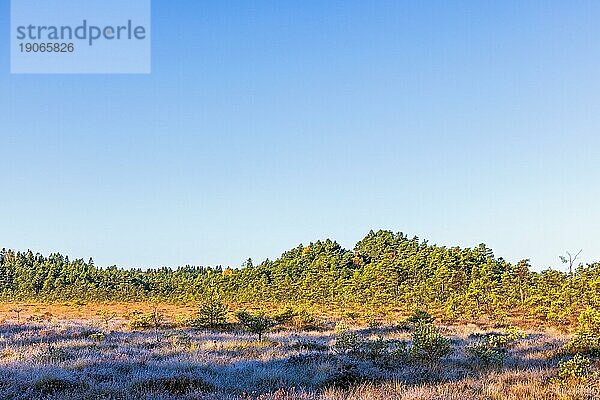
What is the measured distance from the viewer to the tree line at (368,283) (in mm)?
34156

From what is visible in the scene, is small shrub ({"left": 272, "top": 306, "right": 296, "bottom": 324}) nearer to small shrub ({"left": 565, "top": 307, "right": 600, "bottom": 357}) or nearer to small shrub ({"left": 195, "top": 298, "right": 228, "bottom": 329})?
small shrub ({"left": 195, "top": 298, "right": 228, "bottom": 329})

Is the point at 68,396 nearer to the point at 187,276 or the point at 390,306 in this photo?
the point at 390,306

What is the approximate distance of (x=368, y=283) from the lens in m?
49.4

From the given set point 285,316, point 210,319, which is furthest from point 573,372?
point 285,316

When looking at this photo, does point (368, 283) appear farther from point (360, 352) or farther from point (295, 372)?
point (295, 372)

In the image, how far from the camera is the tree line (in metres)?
34.2

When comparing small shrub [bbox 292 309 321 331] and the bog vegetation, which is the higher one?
the bog vegetation

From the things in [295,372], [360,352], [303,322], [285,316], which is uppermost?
[295,372]

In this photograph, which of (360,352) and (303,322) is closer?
(360,352)

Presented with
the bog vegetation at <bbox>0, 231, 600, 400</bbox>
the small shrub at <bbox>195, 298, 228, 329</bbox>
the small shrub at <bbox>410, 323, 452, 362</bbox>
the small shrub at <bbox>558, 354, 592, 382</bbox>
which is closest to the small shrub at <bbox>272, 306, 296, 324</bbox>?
the bog vegetation at <bbox>0, 231, 600, 400</bbox>

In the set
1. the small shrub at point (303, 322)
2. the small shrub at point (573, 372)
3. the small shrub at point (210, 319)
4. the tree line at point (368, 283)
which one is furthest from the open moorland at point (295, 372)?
the tree line at point (368, 283)

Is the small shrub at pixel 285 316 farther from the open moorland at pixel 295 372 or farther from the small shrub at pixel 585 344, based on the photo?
the small shrub at pixel 585 344

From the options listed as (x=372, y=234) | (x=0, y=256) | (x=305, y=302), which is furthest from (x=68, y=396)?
(x=0, y=256)

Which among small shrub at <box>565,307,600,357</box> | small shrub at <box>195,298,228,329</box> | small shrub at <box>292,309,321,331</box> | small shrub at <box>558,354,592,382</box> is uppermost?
small shrub at <box>558,354,592,382</box>
